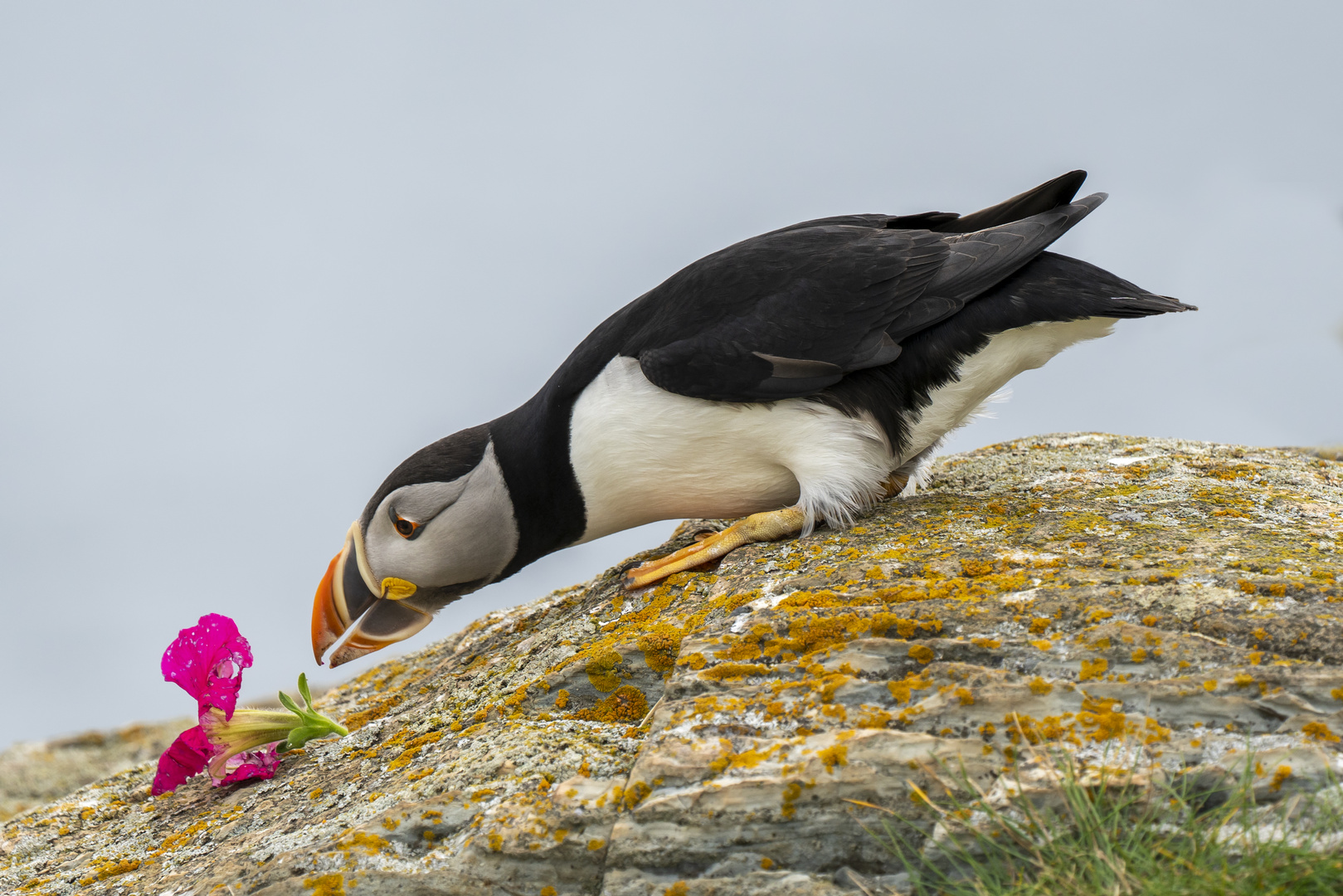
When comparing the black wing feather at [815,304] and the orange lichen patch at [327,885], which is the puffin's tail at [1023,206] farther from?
the orange lichen patch at [327,885]

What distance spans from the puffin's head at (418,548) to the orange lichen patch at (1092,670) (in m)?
3.15

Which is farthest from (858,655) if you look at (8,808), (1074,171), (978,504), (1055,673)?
(8,808)

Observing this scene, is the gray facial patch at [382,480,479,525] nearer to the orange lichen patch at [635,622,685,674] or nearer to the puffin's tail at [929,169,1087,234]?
the orange lichen patch at [635,622,685,674]

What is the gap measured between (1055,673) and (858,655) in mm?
626

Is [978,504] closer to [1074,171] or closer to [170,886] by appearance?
[1074,171]

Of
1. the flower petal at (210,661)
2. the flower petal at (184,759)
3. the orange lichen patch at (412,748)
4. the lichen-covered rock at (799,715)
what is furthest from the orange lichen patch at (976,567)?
the flower petal at (184,759)

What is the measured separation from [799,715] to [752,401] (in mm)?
2015

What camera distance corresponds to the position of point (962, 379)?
16.6 feet

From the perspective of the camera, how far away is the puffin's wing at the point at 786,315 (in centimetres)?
491

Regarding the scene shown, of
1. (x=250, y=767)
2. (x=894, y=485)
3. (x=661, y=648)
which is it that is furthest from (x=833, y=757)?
(x=250, y=767)

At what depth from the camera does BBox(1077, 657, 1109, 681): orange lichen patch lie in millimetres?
3213

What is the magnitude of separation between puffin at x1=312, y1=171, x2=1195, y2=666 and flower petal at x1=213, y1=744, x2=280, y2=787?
3.72 feet

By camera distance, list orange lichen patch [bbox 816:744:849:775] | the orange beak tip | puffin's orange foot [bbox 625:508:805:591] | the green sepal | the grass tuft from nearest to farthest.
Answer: the grass tuft < orange lichen patch [bbox 816:744:849:775] < the green sepal < puffin's orange foot [bbox 625:508:805:591] < the orange beak tip

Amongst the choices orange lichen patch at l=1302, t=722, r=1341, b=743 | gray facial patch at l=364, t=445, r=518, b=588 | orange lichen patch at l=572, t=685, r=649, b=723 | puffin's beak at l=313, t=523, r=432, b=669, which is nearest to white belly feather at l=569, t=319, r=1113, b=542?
gray facial patch at l=364, t=445, r=518, b=588
